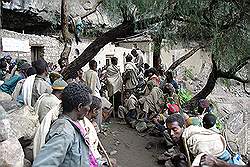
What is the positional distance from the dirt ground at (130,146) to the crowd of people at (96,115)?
217mm

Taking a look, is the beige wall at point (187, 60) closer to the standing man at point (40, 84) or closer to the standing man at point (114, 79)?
the standing man at point (114, 79)

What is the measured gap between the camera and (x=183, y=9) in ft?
24.2

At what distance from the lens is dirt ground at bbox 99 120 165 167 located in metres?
7.59

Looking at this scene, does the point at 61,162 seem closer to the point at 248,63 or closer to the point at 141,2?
the point at 141,2

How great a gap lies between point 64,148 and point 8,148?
1603 millimetres

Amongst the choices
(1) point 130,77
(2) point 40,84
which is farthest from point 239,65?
(2) point 40,84

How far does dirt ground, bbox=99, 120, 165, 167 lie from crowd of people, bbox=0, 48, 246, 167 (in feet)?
0.71

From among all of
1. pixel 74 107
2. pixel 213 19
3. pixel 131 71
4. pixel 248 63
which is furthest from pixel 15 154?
pixel 248 63

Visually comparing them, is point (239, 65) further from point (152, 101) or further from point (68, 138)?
point (68, 138)

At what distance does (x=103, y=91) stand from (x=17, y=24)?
8.72 metres

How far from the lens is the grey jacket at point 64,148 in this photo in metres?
2.45

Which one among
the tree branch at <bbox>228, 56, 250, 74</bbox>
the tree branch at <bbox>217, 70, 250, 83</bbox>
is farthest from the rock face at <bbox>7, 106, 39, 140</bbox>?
the tree branch at <bbox>217, 70, 250, 83</bbox>

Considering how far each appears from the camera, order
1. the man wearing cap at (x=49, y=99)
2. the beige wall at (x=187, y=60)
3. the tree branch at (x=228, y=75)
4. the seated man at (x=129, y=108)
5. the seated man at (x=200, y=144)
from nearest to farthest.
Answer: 1. the seated man at (x=200, y=144)
2. the man wearing cap at (x=49, y=99)
3. the seated man at (x=129, y=108)
4. the tree branch at (x=228, y=75)
5. the beige wall at (x=187, y=60)

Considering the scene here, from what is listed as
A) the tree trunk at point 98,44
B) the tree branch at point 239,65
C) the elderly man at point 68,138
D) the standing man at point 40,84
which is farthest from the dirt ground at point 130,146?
the elderly man at point 68,138
